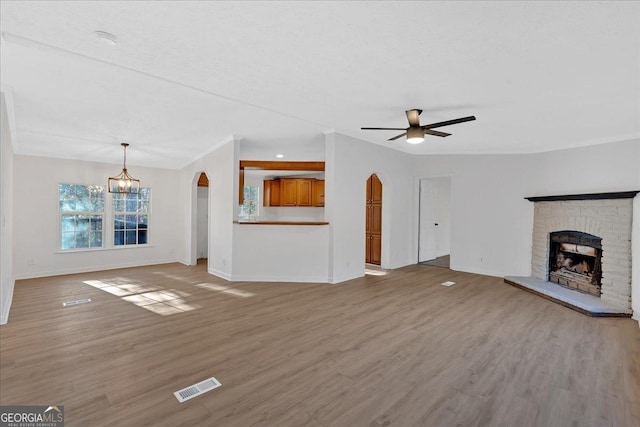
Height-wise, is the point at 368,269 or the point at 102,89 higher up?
the point at 102,89

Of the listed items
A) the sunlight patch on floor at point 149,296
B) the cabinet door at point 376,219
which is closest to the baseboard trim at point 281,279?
the sunlight patch on floor at point 149,296

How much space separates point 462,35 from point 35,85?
412 centimetres

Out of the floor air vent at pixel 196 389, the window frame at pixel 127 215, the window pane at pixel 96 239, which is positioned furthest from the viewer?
the window frame at pixel 127 215

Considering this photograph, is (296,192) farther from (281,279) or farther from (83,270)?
(83,270)

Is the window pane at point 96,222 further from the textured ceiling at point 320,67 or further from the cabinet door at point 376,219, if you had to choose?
the cabinet door at point 376,219

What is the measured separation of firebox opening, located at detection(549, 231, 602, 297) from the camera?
14.7 feet

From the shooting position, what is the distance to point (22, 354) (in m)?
2.61

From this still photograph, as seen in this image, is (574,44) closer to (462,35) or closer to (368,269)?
(462,35)

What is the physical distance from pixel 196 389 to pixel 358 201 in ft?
13.2

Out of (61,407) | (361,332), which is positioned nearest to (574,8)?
(361,332)

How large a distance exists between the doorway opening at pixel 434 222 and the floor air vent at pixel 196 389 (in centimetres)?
584

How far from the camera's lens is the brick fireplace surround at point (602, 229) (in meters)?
4.05

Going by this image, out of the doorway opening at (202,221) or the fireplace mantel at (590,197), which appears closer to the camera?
the fireplace mantel at (590,197)

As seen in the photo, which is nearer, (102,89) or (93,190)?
(102,89)
